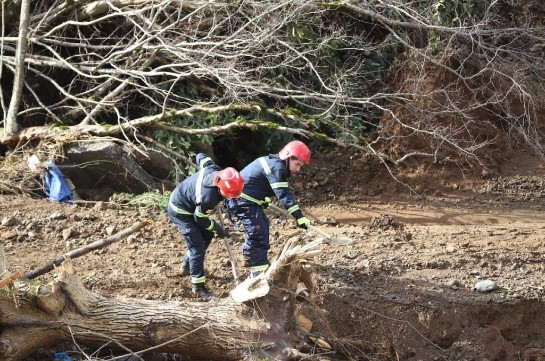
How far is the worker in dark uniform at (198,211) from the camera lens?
7.30 m

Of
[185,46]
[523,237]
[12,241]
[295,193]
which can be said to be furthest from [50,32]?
[523,237]

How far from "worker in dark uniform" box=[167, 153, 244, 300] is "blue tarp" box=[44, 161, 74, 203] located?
2.81 meters

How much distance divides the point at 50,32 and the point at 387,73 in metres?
5.14

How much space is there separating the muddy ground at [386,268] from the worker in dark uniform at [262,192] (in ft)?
1.75

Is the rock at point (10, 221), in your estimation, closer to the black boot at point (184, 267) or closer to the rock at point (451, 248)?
the black boot at point (184, 267)

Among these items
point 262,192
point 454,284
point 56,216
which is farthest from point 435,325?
point 56,216

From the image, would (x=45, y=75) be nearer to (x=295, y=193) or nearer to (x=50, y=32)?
(x=50, y=32)

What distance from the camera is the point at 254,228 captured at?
25.5 ft

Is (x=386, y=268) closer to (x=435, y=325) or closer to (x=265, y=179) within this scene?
(x=435, y=325)

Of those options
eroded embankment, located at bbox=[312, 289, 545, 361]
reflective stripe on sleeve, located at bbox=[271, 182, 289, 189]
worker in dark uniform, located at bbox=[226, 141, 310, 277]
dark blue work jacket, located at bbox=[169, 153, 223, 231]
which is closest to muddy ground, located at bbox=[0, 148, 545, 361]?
eroded embankment, located at bbox=[312, 289, 545, 361]

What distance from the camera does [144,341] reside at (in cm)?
641

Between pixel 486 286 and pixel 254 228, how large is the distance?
8.21 feet

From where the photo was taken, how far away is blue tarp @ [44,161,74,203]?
10.0 m

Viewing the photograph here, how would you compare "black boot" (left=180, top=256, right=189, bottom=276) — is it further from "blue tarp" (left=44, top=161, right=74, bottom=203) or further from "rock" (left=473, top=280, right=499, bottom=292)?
"rock" (left=473, top=280, right=499, bottom=292)
